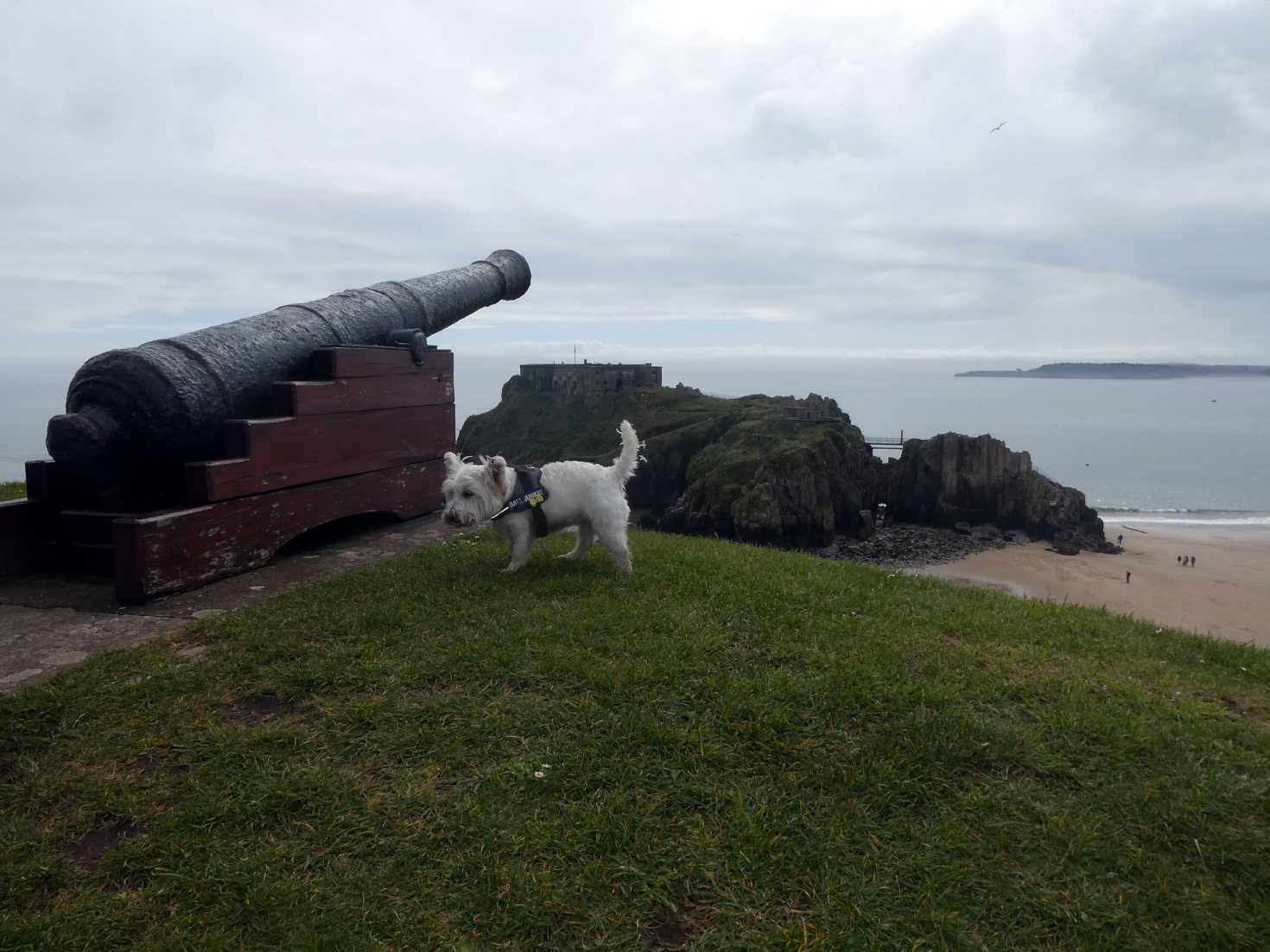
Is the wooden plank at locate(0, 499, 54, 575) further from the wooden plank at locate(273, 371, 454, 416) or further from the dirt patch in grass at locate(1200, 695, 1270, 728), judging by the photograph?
the dirt patch in grass at locate(1200, 695, 1270, 728)

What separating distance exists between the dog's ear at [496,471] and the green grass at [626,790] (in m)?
1.04

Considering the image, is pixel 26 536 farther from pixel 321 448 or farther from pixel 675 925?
pixel 675 925

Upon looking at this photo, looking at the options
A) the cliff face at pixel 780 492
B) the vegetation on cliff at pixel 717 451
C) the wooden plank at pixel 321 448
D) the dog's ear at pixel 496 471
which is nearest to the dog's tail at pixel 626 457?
the dog's ear at pixel 496 471

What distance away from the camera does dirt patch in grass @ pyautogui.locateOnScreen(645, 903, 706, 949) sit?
8.10ft

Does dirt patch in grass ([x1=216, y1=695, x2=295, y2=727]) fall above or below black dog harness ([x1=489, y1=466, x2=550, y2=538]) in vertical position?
below

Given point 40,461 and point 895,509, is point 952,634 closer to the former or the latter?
point 40,461

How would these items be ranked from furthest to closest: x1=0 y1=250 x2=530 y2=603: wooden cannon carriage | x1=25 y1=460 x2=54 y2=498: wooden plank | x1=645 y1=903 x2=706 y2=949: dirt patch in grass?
x1=25 y1=460 x2=54 y2=498: wooden plank → x1=0 y1=250 x2=530 y2=603: wooden cannon carriage → x1=645 y1=903 x2=706 y2=949: dirt patch in grass

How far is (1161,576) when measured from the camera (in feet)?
86.7

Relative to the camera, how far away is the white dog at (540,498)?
563 cm

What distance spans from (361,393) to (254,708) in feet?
12.4

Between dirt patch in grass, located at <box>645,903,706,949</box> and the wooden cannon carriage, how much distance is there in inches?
165

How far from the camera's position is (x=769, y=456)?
37.2 metres

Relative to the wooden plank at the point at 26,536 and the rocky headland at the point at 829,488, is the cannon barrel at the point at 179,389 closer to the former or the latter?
the wooden plank at the point at 26,536

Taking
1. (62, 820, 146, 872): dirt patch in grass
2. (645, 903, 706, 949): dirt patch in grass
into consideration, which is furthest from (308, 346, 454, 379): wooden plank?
(645, 903, 706, 949): dirt patch in grass
